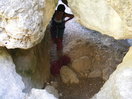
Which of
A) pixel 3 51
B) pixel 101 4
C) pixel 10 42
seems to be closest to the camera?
pixel 101 4

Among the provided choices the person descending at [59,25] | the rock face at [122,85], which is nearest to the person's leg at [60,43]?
the person descending at [59,25]

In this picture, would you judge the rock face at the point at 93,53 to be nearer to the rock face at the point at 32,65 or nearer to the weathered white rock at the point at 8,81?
the rock face at the point at 32,65

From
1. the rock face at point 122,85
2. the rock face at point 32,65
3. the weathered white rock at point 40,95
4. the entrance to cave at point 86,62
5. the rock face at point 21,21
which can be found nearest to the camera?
the rock face at point 122,85

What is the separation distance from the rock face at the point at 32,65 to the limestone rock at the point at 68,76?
0.31 meters

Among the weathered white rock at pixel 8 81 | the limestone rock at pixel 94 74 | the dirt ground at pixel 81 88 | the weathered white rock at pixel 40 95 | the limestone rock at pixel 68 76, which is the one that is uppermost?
the weathered white rock at pixel 40 95

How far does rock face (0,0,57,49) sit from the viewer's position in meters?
2.22

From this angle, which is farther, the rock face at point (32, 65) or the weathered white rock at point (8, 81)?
the rock face at point (32, 65)

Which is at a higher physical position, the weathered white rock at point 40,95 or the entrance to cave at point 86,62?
the weathered white rock at point 40,95

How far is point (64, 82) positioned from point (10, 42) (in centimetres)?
162

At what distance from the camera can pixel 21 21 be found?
2254mm

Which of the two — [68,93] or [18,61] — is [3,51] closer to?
[18,61]

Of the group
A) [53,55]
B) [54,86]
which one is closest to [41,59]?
[54,86]

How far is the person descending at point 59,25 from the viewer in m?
3.77

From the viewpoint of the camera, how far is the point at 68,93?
3.73 metres
